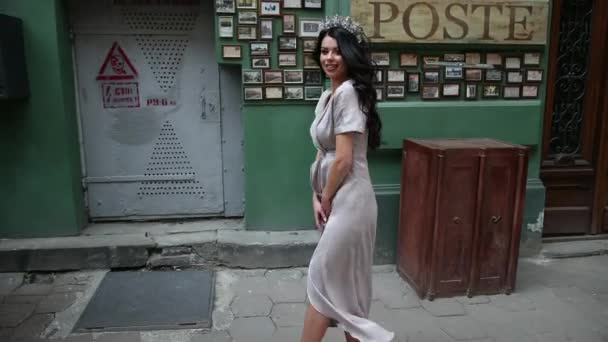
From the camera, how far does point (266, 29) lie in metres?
4.14

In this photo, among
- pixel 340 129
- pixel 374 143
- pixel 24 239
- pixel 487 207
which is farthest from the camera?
pixel 24 239

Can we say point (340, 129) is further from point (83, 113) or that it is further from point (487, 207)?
point (83, 113)

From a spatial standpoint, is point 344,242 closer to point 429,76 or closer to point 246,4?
point 429,76

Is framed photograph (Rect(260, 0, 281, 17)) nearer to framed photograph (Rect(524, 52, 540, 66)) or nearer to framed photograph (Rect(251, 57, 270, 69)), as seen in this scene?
framed photograph (Rect(251, 57, 270, 69))

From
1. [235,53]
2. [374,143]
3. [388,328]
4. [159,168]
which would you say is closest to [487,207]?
[388,328]

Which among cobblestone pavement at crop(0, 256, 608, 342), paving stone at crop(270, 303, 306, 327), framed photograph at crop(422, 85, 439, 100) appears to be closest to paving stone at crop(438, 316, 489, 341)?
cobblestone pavement at crop(0, 256, 608, 342)

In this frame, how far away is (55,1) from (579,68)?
4734 millimetres

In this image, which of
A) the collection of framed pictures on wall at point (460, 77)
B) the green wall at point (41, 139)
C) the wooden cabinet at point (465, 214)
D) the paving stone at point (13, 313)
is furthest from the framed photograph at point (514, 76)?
the paving stone at point (13, 313)

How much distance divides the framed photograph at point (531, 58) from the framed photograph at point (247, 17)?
94.6 inches

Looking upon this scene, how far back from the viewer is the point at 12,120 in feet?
13.6

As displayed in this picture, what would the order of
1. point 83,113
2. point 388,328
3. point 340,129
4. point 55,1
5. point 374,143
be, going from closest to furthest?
point 340,129 < point 374,143 < point 388,328 < point 55,1 < point 83,113

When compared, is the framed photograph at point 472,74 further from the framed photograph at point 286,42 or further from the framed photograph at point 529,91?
the framed photograph at point 286,42

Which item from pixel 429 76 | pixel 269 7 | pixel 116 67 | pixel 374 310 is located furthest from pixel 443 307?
pixel 116 67

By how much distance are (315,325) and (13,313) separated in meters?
2.33
